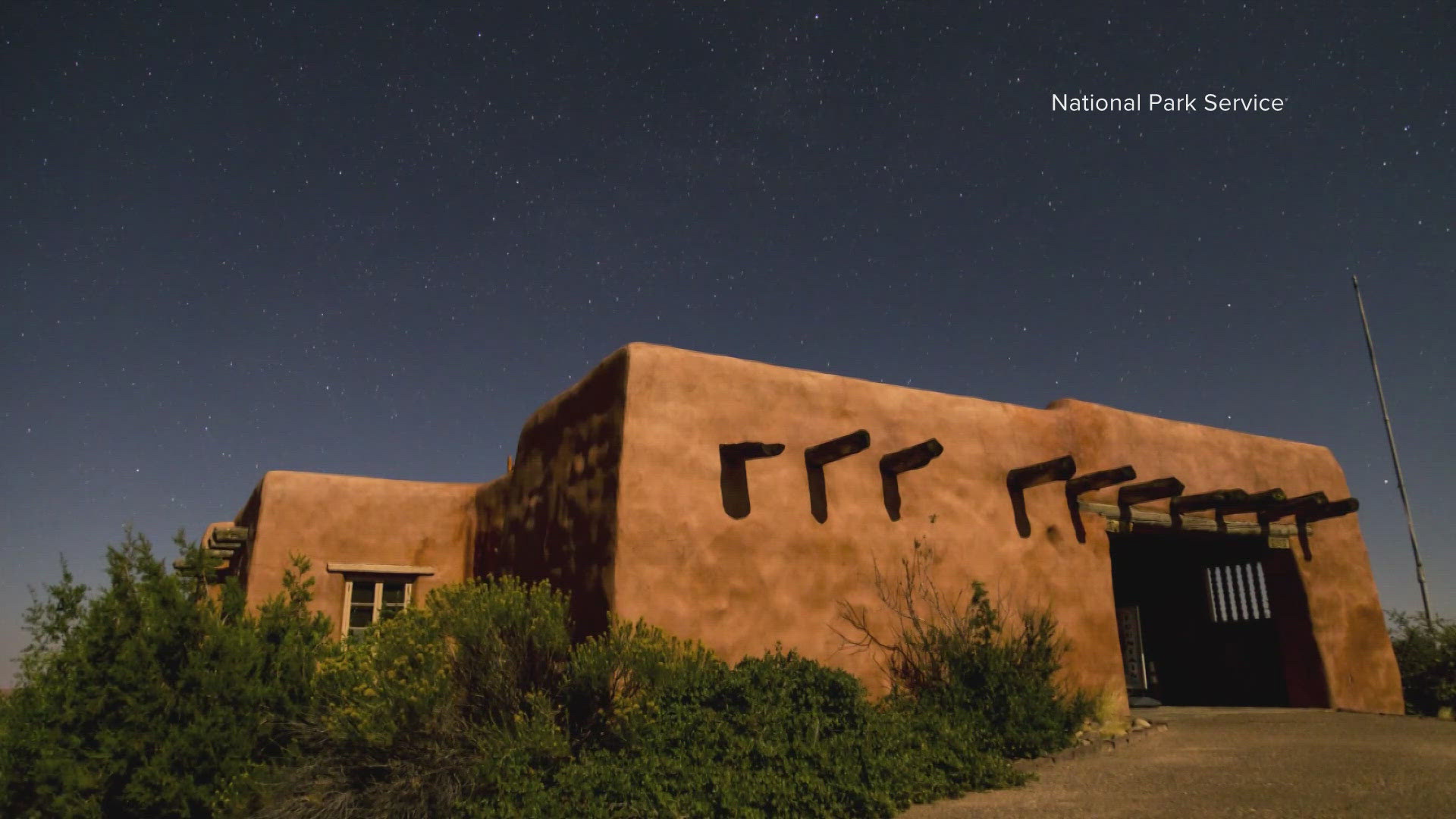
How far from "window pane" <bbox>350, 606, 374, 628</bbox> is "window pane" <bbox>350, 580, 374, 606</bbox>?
0.07 m

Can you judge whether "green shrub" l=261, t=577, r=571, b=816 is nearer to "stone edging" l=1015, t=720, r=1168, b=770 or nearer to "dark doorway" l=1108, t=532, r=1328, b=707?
"stone edging" l=1015, t=720, r=1168, b=770

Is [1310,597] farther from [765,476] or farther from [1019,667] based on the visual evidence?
[765,476]

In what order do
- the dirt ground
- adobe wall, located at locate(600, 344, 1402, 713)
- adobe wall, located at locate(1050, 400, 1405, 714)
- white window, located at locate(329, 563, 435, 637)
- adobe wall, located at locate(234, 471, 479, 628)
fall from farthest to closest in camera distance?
white window, located at locate(329, 563, 435, 637) → adobe wall, located at locate(234, 471, 479, 628) → adobe wall, located at locate(1050, 400, 1405, 714) → adobe wall, located at locate(600, 344, 1402, 713) → the dirt ground

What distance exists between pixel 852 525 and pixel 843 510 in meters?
0.18

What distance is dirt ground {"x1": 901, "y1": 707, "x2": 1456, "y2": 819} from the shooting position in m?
5.62

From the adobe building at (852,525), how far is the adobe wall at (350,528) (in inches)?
1.1

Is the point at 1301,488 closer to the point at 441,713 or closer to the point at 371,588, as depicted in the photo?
the point at 441,713

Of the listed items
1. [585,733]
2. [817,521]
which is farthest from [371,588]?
[817,521]

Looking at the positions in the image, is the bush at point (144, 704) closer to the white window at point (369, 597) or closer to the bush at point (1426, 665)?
the white window at point (369, 597)

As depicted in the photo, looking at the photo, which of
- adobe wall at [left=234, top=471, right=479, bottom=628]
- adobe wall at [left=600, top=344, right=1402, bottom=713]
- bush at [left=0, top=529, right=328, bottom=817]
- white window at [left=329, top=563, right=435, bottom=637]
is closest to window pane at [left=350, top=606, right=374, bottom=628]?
white window at [left=329, top=563, right=435, bottom=637]

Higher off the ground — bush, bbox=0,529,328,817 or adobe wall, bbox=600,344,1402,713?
adobe wall, bbox=600,344,1402,713

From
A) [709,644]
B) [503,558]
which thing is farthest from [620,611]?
[503,558]

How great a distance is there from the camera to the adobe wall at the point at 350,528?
11.5 meters

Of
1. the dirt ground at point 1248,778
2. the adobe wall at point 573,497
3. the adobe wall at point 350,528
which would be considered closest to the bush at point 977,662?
the dirt ground at point 1248,778
